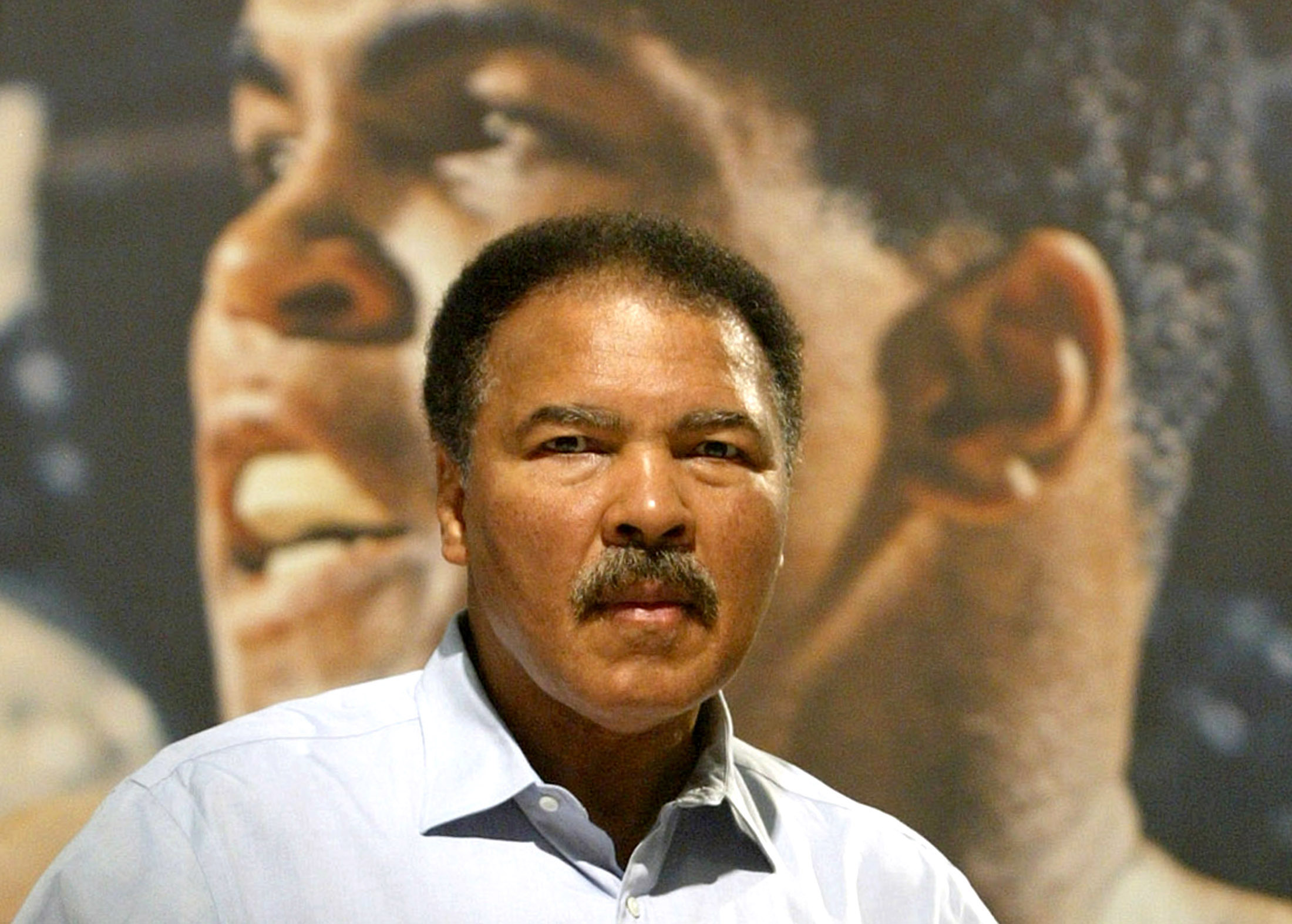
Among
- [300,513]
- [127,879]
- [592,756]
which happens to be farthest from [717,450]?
[300,513]

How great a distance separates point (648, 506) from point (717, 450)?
0.30ft

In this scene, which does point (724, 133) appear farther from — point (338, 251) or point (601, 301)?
point (601, 301)

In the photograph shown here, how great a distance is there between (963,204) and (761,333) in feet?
2.54

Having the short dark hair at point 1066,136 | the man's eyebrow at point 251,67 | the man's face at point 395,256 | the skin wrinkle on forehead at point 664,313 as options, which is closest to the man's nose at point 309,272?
the man's face at point 395,256

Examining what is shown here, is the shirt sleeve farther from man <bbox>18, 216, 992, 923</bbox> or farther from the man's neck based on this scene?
the man's neck

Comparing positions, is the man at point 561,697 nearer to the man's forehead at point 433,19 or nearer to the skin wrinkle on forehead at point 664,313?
the skin wrinkle on forehead at point 664,313

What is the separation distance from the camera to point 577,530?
0.97 meters

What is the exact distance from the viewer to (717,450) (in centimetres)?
103

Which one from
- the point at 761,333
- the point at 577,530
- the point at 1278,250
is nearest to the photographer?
the point at 577,530

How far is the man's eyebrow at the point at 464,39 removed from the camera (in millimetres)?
1664

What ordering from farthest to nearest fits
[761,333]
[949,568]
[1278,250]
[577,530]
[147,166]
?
1. [1278,250]
2. [949,568]
3. [147,166]
4. [761,333]
5. [577,530]

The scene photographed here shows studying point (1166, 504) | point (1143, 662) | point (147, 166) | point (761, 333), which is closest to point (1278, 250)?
point (1166, 504)

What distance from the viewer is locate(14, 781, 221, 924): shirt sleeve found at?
2.92ft

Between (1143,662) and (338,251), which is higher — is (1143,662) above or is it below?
below
